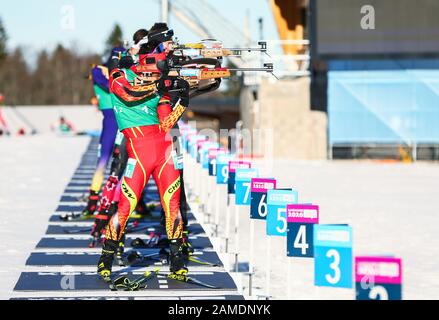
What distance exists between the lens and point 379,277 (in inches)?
249

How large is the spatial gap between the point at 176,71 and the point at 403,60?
24.1m

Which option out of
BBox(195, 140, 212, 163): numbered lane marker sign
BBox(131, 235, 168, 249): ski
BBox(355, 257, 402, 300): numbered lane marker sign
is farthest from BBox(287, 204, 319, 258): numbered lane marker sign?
BBox(195, 140, 212, 163): numbered lane marker sign

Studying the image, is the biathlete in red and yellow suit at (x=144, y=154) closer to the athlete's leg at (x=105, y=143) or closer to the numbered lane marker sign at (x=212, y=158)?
the athlete's leg at (x=105, y=143)

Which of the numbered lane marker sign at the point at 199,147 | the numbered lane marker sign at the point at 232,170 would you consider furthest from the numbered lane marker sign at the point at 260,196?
the numbered lane marker sign at the point at 199,147

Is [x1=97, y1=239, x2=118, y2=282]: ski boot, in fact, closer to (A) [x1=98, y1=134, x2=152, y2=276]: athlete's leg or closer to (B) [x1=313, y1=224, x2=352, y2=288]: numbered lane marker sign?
(A) [x1=98, y1=134, x2=152, y2=276]: athlete's leg

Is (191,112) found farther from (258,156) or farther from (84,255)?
(84,255)

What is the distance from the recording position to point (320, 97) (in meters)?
33.5

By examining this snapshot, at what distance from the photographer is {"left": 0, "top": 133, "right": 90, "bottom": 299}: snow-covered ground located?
37.7ft

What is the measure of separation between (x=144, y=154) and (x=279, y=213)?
1.44 meters

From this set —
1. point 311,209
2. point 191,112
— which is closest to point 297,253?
point 311,209

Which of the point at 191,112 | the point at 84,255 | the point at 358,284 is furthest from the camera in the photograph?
the point at 191,112

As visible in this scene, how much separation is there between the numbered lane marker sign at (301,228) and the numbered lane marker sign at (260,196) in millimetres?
1805

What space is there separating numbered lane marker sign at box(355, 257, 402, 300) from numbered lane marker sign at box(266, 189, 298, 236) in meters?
2.74
